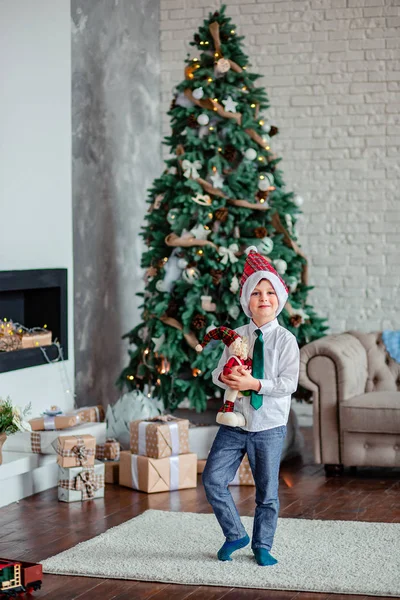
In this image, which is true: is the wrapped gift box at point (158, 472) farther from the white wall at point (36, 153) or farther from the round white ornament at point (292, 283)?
the round white ornament at point (292, 283)

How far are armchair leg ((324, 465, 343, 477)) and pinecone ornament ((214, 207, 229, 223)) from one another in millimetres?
1579

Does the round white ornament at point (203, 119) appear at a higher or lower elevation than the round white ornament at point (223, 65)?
lower

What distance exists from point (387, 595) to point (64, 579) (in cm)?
119

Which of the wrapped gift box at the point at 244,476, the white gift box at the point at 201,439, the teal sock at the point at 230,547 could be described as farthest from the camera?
the white gift box at the point at 201,439

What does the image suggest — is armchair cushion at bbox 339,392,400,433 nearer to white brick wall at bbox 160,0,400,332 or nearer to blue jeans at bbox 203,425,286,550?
blue jeans at bbox 203,425,286,550

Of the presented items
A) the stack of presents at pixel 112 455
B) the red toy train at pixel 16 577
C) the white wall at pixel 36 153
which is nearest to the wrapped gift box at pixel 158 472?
the stack of presents at pixel 112 455

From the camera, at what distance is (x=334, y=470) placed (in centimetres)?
560

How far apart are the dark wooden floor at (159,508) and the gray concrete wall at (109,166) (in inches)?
65.5

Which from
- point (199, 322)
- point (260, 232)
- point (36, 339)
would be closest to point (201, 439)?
point (199, 322)

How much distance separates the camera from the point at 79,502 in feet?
16.3

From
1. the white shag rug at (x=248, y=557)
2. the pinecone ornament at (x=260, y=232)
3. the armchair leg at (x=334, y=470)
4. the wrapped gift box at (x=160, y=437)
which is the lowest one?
the white shag rug at (x=248, y=557)

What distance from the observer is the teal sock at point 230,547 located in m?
3.80

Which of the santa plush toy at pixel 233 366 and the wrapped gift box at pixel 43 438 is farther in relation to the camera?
the wrapped gift box at pixel 43 438

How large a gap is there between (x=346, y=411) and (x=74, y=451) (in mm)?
1550
